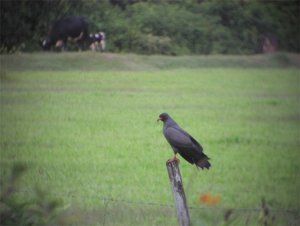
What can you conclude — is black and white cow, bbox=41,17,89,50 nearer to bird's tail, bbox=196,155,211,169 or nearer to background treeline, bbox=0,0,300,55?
background treeline, bbox=0,0,300,55

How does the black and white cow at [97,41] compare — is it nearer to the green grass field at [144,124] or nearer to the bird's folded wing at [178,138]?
the green grass field at [144,124]

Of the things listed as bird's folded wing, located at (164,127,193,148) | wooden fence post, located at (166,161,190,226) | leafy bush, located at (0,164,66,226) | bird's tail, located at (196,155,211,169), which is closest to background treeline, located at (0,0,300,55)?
bird's folded wing, located at (164,127,193,148)

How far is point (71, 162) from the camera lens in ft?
15.9

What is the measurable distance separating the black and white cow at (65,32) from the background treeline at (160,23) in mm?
52

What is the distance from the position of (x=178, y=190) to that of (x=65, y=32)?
240 cm

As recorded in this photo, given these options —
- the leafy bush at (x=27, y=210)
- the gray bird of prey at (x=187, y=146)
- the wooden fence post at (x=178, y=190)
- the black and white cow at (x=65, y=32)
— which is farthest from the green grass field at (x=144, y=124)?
the leafy bush at (x=27, y=210)

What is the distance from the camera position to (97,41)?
4.89 metres

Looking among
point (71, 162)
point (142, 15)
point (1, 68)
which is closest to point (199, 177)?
point (71, 162)

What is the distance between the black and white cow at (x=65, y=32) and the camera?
4.75 m

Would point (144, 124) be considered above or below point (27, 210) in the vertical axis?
below

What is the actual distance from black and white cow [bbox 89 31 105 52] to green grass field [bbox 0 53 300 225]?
80 millimetres

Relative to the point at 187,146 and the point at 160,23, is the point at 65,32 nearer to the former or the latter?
the point at 160,23

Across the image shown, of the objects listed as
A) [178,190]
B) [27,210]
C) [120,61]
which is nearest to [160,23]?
[120,61]

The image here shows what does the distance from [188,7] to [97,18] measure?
2.42 feet
